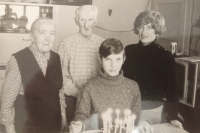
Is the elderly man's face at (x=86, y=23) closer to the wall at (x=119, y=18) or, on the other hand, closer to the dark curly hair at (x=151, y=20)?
the wall at (x=119, y=18)

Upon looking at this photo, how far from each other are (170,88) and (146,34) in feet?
0.65

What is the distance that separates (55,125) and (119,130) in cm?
21

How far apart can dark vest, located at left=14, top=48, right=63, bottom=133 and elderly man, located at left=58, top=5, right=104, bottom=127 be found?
29 mm

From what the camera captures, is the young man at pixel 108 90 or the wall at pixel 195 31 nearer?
the young man at pixel 108 90

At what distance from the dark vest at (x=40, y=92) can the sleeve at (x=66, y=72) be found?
2 centimetres

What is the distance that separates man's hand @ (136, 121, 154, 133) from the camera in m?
0.71

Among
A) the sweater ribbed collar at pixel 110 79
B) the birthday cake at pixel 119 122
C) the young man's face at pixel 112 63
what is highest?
the young man's face at pixel 112 63

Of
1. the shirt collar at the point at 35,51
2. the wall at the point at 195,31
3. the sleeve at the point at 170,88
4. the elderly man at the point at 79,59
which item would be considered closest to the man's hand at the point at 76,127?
the elderly man at the point at 79,59

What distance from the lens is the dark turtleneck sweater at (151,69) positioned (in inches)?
32.3

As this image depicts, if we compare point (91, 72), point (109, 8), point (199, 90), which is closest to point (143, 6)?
point (109, 8)

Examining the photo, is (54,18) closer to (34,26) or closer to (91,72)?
(34,26)

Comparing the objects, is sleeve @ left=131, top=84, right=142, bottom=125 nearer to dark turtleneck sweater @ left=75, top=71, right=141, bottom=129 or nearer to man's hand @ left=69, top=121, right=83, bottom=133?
dark turtleneck sweater @ left=75, top=71, right=141, bottom=129

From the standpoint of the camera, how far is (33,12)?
75 centimetres

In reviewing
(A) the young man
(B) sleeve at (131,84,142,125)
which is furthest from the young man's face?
(B) sleeve at (131,84,142,125)
